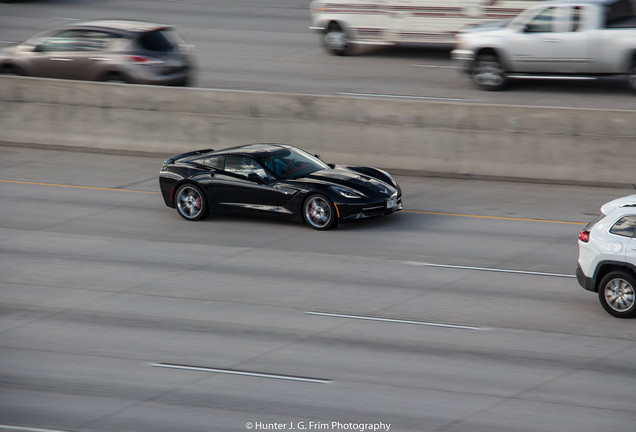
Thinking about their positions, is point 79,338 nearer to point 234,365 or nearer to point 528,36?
point 234,365

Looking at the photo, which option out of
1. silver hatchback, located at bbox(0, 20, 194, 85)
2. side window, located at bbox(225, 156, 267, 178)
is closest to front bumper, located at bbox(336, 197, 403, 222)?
side window, located at bbox(225, 156, 267, 178)

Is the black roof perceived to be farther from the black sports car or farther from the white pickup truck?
the white pickup truck

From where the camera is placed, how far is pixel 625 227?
12422 mm

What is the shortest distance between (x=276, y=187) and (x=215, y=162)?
4.46 ft

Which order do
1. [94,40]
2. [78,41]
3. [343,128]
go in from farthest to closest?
[78,41], [94,40], [343,128]

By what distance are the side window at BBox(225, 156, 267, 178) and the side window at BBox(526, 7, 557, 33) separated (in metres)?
10.0

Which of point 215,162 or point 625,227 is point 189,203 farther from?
point 625,227

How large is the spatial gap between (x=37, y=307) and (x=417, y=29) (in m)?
18.0

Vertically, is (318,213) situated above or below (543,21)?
below

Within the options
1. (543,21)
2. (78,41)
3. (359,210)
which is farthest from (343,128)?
(78,41)

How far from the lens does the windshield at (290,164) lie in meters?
17.4

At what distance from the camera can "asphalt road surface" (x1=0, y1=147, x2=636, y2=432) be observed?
984cm

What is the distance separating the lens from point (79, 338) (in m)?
12.0

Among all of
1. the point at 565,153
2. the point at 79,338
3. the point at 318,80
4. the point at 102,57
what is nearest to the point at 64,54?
the point at 102,57
